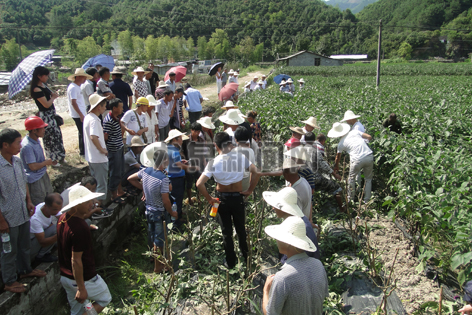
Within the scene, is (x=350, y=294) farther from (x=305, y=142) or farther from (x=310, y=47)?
(x=310, y=47)

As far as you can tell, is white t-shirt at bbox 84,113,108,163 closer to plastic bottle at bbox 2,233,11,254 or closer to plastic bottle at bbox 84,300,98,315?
plastic bottle at bbox 2,233,11,254

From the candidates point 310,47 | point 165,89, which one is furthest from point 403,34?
point 165,89

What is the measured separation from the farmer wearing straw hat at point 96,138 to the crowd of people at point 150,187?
0.02 meters

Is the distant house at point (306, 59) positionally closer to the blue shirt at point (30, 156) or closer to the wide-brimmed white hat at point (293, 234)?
the blue shirt at point (30, 156)

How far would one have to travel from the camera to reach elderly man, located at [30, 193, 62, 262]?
3.88 meters

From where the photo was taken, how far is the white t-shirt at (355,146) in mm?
5504

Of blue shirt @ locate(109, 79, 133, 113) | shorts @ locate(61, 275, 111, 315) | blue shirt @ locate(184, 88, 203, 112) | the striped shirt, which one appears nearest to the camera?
shorts @ locate(61, 275, 111, 315)

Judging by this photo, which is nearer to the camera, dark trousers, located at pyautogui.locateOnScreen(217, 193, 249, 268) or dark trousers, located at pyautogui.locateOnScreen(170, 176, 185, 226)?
dark trousers, located at pyautogui.locateOnScreen(217, 193, 249, 268)

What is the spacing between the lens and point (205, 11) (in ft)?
359

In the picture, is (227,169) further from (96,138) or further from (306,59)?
(306,59)

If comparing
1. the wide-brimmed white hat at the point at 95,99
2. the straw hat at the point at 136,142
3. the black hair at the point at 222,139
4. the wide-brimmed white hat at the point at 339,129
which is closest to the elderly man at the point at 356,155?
the wide-brimmed white hat at the point at 339,129

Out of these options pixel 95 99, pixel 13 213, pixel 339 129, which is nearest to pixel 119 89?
pixel 95 99

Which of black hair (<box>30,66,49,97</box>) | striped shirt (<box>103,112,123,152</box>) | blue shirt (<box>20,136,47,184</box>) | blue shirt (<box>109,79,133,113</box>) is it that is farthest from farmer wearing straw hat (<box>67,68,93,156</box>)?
blue shirt (<box>20,136,47,184</box>)

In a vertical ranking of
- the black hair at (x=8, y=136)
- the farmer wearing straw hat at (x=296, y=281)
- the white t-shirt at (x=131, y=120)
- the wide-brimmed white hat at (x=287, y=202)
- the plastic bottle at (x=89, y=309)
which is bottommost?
the plastic bottle at (x=89, y=309)
